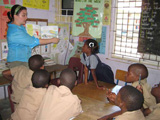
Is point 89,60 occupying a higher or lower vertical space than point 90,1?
lower

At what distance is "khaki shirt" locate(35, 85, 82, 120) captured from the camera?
4.45 feet

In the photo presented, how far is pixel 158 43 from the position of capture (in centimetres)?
288

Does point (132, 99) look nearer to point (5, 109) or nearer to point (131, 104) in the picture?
point (131, 104)

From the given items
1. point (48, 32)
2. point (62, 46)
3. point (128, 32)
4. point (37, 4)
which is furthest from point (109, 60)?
point (37, 4)

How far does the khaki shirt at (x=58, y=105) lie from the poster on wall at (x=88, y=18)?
7.53ft

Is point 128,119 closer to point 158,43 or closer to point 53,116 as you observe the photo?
point 53,116

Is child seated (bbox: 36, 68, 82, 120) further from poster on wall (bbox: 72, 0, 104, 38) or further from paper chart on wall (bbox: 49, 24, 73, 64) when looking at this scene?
paper chart on wall (bbox: 49, 24, 73, 64)

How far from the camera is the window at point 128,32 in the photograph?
10.1ft

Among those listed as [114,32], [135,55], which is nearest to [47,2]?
[114,32]

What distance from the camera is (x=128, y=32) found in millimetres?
3266

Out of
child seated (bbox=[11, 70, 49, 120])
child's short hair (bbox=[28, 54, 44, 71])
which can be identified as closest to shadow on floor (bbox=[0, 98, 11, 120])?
child's short hair (bbox=[28, 54, 44, 71])

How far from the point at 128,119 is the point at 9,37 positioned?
5.75 feet

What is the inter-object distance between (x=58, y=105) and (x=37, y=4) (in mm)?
2703

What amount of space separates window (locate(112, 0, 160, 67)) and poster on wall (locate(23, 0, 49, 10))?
1417 millimetres
